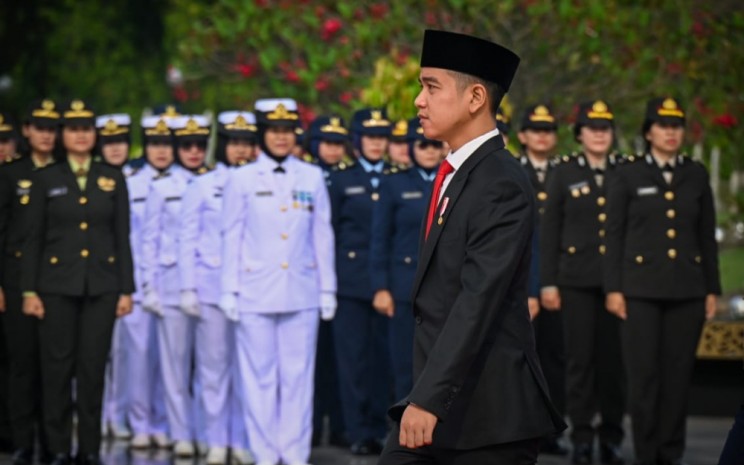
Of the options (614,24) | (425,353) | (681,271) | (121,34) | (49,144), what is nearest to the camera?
(425,353)

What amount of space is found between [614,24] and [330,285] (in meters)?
7.79

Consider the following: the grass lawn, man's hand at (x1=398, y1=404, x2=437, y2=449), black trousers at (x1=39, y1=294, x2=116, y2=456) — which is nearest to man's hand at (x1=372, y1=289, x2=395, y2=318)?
black trousers at (x1=39, y1=294, x2=116, y2=456)

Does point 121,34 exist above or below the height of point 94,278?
above

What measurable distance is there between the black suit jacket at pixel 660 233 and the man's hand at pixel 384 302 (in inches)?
71.8

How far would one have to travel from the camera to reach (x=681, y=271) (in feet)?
43.5

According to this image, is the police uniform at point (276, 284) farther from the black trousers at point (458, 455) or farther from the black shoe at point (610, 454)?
the black trousers at point (458, 455)

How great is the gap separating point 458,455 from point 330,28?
15733 millimetres

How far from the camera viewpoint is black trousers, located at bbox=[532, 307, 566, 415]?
49.9ft

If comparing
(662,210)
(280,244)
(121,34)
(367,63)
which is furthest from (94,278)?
(121,34)

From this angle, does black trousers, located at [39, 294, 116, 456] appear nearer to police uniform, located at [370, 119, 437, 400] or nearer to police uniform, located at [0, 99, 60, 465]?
police uniform, located at [0, 99, 60, 465]

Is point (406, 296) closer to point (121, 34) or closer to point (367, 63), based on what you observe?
point (367, 63)

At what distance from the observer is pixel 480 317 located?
721 centimetres

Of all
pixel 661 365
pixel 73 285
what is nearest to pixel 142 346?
pixel 73 285

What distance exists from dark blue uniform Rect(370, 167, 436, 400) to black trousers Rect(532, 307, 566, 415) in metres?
1.07
